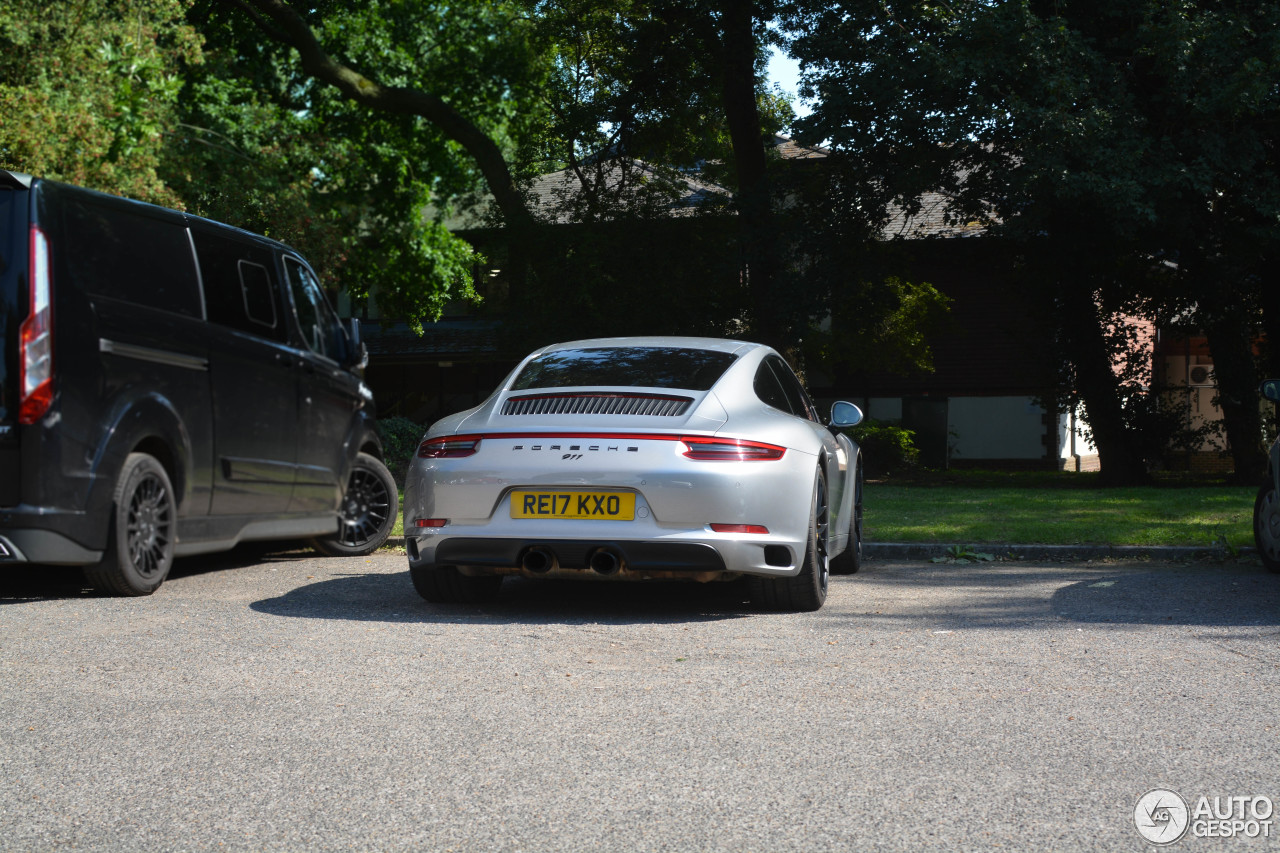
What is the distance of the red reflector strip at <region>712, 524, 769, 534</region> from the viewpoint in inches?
253

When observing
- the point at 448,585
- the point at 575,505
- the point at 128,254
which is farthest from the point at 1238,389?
the point at 128,254

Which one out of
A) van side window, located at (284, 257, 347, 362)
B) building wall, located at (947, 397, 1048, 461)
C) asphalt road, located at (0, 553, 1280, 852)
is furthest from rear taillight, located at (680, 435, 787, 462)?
building wall, located at (947, 397, 1048, 461)

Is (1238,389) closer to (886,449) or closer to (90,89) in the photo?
(886,449)

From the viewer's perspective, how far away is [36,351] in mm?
6688

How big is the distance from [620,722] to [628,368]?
306 centimetres

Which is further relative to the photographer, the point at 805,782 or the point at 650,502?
the point at 650,502

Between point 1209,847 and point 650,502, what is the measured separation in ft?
11.6

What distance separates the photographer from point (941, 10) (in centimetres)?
1738

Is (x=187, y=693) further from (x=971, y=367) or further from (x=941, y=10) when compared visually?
(x=971, y=367)

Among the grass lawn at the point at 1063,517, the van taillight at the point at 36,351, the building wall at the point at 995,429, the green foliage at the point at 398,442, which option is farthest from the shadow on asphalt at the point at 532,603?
the building wall at the point at 995,429

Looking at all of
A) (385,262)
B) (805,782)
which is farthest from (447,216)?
(805,782)

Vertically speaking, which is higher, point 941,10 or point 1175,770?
point 941,10

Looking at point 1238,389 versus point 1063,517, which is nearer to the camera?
point 1063,517

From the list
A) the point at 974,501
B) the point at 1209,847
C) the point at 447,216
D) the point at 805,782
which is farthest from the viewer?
the point at 447,216
